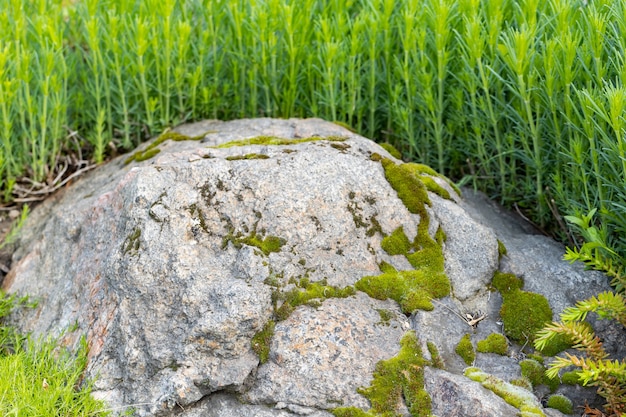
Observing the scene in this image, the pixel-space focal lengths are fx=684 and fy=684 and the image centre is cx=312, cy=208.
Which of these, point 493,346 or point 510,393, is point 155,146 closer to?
point 493,346

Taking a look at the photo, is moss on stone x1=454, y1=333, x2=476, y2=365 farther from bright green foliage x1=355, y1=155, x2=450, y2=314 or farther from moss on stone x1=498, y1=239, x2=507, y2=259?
moss on stone x1=498, y1=239, x2=507, y2=259

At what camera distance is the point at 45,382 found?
3271 millimetres

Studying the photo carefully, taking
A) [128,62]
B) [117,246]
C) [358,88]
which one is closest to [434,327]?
[117,246]

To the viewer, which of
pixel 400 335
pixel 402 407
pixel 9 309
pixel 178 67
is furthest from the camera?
pixel 178 67

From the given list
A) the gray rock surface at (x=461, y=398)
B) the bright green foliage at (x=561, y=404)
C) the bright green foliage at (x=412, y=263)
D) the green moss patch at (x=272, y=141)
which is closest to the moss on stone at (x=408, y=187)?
the bright green foliage at (x=412, y=263)

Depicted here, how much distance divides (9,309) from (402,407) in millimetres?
2319

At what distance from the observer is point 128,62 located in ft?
15.4

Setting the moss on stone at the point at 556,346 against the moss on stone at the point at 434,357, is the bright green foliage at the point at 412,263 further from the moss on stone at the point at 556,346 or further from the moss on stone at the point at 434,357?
the moss on stone at the point at 556,346

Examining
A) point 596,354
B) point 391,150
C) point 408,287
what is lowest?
point 596,354

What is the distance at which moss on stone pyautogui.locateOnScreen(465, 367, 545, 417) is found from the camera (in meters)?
2.94

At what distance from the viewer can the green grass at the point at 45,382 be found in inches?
123

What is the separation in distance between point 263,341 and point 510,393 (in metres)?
1.13

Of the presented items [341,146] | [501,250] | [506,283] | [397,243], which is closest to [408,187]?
[397,243]

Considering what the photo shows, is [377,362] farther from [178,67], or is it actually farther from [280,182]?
[178,67]
